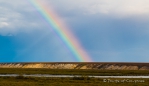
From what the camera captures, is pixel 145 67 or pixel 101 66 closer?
pixel 145 67

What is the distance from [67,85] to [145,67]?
119m

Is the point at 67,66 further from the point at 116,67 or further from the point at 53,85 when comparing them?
the point at 53,85

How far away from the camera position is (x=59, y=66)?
18688 cm

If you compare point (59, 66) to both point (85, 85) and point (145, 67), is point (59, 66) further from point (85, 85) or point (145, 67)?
point (85, 85)

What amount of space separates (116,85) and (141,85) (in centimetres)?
379

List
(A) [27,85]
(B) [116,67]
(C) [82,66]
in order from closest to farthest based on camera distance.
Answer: (A) [27,85]
(B) [116,67]
(C) [82,66]

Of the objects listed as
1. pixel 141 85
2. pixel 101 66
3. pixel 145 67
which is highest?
pixel 101 66

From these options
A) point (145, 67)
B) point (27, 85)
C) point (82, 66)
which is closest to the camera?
point (27, 85)

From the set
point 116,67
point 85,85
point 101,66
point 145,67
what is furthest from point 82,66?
point 85,85

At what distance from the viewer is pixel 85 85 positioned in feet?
134

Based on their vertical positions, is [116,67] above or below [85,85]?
above

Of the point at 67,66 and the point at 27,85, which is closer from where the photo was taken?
the point at 27,85

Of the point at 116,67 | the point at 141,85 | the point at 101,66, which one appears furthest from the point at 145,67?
the point at 141,85

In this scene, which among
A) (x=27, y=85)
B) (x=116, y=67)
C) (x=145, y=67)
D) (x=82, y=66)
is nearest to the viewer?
(x=27, y=85)
